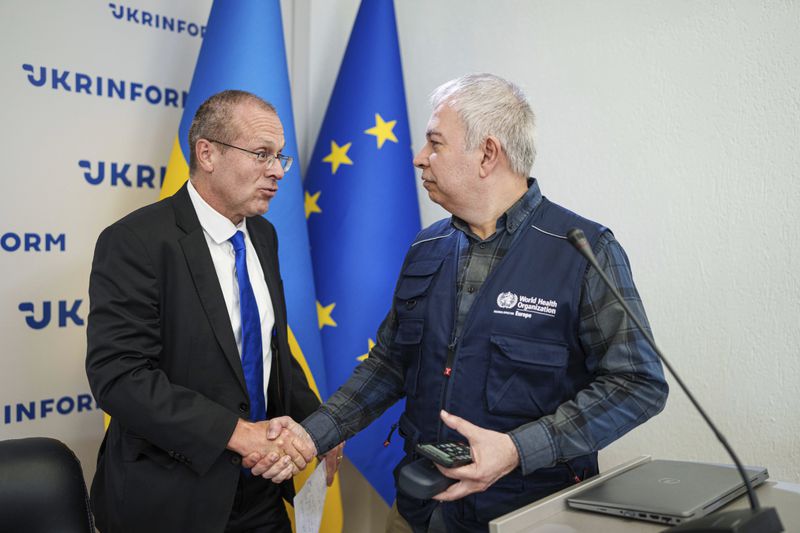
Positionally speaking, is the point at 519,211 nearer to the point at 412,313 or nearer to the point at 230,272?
the point at 412,313

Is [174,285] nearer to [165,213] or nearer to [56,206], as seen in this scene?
[165,213]

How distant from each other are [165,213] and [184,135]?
2.35 feet

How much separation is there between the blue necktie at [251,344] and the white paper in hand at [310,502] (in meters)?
0.27

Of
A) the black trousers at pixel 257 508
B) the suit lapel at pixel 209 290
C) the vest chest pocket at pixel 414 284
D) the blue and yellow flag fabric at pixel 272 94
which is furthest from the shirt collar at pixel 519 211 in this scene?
the blue and yellow flag fabric at pixel 272 94

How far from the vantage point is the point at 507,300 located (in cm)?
140

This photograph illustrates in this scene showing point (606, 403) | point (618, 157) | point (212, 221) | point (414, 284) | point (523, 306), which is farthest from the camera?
point (618, 157)

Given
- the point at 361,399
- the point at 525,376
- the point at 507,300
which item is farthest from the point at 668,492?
the point at 361,399

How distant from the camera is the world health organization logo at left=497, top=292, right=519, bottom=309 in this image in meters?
1.39

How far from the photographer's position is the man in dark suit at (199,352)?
1.48 metres

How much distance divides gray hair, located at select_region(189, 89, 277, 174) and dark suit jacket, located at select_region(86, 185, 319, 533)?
9.2 inches

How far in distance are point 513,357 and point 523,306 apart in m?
0.11

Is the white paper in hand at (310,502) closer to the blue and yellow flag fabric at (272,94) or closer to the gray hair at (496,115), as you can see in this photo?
Result: the blue and yellow flag fabric at (272,94)

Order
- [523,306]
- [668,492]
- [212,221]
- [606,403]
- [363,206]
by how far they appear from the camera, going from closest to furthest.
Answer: [668,492] → [606,403] → [523,306] → [212,221] → [363,206]

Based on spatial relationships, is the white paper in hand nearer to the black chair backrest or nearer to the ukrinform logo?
the black chair backrest
